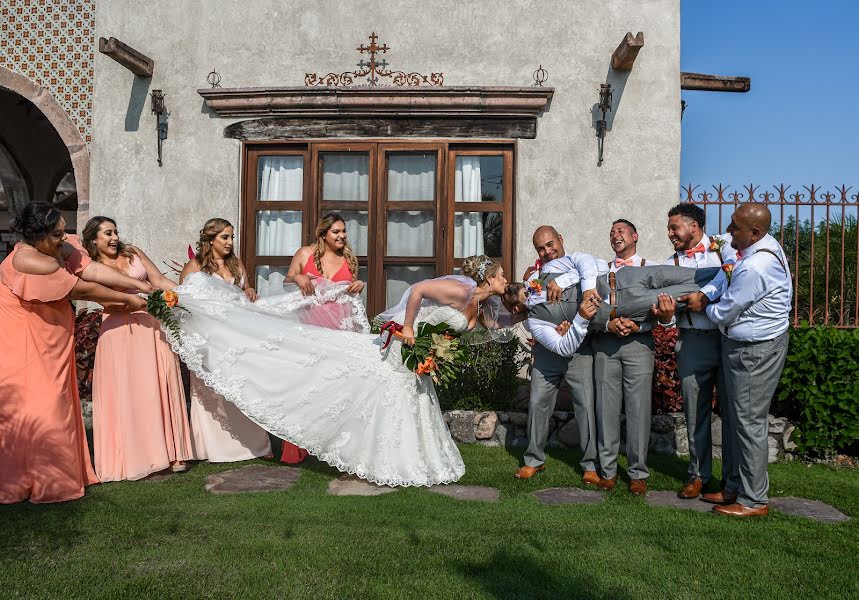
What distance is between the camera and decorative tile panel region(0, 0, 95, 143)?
8656 millimetres

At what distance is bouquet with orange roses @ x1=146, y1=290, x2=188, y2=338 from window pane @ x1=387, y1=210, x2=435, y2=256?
3.44 meters

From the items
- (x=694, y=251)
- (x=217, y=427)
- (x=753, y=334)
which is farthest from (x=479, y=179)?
(x=753, y=334)

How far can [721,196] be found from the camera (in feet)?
26.0

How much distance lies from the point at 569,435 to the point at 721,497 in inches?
74.2

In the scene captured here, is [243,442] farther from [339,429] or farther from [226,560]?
[226,560]

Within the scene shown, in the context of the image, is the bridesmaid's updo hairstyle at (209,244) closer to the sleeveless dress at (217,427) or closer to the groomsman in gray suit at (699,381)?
the sleeveless dress at (217,427)

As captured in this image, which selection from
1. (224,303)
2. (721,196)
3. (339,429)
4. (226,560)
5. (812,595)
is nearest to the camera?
(812,595)

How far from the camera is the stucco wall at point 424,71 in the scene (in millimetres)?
8047

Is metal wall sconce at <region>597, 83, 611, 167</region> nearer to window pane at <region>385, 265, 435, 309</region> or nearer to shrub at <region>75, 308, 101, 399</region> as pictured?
window pane at <region>385, 265, 435, 309</region>

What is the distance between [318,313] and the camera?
5996mm

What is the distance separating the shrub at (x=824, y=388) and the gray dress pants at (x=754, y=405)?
1822 mm

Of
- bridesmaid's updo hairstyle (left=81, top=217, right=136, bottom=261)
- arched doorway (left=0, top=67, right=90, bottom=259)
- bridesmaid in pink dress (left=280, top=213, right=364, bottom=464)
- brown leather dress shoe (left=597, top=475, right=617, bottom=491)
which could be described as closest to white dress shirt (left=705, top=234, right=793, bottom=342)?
brown leather dress shoe (left=597, top=475, right=617, bottom=491)

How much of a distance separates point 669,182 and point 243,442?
5391 mm

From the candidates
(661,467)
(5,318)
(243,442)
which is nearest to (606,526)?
(661,467)
